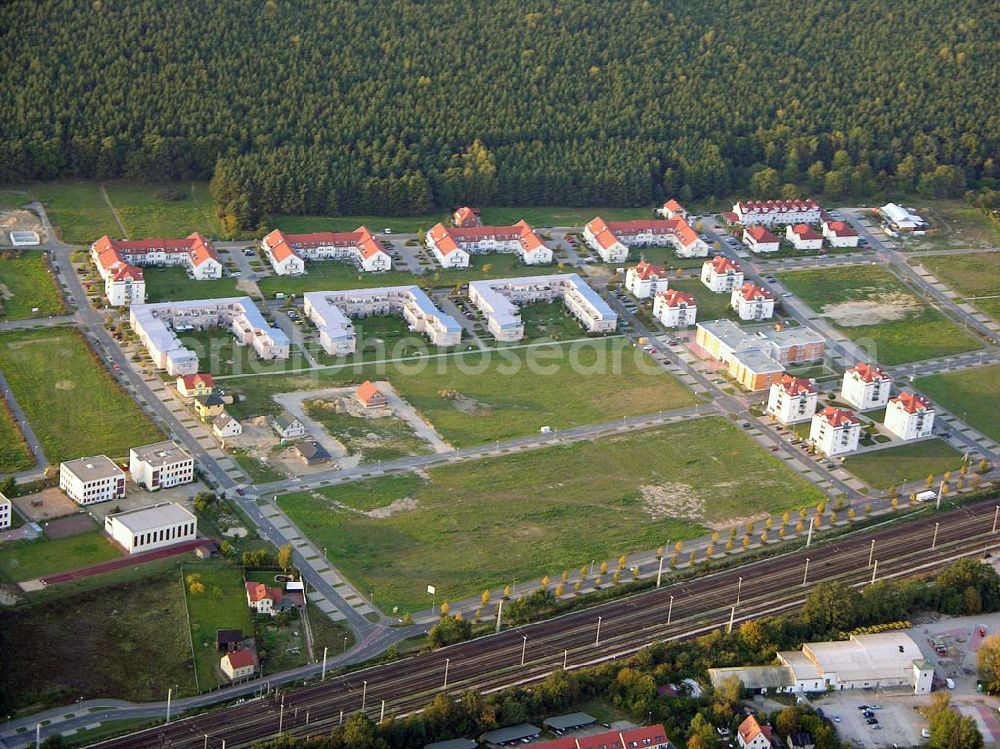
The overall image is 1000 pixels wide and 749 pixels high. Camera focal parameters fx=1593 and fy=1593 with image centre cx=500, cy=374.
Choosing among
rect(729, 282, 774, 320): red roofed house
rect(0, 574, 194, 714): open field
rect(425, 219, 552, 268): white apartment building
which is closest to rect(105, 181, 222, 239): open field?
rect(425, 219, 552, 268): white apartment building

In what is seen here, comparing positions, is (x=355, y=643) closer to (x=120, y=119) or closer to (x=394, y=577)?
(x=394, y=577)

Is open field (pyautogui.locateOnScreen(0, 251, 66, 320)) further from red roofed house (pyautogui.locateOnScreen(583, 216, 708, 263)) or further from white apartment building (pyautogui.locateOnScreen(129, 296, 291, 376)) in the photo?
red roofed house (pyautogui.locateOnScreen(583, 216, 708, 263))

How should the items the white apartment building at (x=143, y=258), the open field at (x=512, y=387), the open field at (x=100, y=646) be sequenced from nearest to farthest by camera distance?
the open field at (x=100, y=646) → the open field at (x=512, y=387) → the white apartment building at (x=143, y=258)

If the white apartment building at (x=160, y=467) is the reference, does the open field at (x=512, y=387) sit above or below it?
below

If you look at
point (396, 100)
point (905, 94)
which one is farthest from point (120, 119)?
point (905, 94)

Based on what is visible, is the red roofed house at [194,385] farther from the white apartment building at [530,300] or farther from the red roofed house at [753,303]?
the red roofed house at [753,303]

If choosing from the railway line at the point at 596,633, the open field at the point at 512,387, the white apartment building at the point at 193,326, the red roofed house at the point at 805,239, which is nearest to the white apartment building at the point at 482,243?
the open field at the point at 512,387

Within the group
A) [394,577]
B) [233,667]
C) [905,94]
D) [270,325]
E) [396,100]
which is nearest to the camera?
[233,667]
